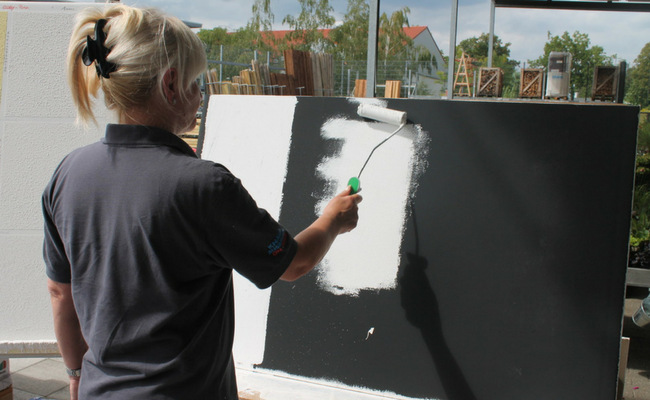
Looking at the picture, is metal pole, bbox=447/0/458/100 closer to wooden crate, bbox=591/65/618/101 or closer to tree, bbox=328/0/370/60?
wooden crate, bbox=591/65/618/101

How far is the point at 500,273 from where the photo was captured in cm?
141

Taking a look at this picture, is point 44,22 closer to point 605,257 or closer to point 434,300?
point 434,300

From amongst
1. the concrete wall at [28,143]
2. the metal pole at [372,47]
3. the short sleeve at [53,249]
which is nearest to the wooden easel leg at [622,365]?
the short sleeve at [53,249]

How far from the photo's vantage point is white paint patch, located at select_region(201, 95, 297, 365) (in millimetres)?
1650

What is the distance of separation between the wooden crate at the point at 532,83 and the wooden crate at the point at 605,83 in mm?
469

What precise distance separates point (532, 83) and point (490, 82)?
556mm

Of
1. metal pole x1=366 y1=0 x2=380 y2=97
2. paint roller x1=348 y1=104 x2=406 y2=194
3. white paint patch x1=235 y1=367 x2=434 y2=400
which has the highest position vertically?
metal pole x1=366 y1=0 x2=380 y2=97

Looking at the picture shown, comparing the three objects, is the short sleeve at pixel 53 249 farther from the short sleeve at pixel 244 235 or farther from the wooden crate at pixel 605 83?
the wooden crate at pixel 605 83

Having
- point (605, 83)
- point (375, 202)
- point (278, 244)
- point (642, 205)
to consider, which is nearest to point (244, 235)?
point (278, 244)

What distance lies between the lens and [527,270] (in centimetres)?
138

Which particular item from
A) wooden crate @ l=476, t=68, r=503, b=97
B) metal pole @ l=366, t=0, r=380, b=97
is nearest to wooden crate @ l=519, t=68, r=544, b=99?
wooden crate @ l=476, t=68, r=503, b=97

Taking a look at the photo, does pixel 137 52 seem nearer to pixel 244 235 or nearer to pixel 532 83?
pixel 244 235

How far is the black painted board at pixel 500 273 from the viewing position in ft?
4.38

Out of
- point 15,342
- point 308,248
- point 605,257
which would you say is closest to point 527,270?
point 605,257
